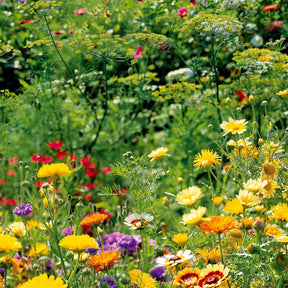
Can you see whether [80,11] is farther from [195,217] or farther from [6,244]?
[195,217]

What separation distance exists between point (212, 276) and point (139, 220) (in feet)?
1.32

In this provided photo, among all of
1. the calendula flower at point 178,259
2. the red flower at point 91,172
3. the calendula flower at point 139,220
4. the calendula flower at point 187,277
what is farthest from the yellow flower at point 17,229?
the red flower at point 91,172

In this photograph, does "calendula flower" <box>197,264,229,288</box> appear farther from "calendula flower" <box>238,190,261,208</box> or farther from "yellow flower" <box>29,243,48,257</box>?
"yellow flower" <box>29,243,48,257</box>

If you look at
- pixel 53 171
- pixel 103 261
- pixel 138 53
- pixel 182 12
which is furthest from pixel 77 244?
pixel 138 53

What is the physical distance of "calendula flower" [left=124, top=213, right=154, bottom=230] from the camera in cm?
127

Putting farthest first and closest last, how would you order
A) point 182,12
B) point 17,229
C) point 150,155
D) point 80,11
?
point 80,11 → point 182,12 → point 17,229 → point 150,155

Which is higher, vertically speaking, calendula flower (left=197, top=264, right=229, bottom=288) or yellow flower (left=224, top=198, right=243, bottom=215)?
calendula flower (left=197, top=264, right=229, bottom=288)

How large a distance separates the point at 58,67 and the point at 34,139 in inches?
22.7

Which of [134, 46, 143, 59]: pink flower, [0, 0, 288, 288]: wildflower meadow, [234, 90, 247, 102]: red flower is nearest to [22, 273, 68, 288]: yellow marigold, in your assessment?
[0, 0, 288, 288]: wildflower meadow

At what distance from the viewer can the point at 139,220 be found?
4.36 feet

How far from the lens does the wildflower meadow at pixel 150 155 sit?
1150 millimetres

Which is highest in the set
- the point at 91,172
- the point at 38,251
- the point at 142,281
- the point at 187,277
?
the point at 187,277

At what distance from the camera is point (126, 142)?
3393 mm

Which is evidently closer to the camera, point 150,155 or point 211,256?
point 211,256
